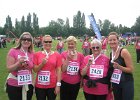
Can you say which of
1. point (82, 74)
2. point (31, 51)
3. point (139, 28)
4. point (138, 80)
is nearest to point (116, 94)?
point (82, 74)

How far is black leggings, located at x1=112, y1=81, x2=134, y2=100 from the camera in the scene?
5566 millimetres

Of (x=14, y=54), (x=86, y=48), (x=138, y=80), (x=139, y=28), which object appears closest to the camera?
(x=14, y=54)

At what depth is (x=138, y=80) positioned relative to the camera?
1230cm

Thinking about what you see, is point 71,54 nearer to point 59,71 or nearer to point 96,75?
point 59,71

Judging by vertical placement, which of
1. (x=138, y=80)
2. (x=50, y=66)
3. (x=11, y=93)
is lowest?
(x=138, y=80)

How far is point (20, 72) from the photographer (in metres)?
5.57

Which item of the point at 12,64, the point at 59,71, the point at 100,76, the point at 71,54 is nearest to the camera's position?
the point at 12,64

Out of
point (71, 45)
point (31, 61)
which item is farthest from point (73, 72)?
point (31, 61)

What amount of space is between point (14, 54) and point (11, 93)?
0.79 metres

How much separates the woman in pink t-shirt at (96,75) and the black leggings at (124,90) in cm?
24

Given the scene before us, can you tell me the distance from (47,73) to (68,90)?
85cm

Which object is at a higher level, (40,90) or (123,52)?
(123,52)

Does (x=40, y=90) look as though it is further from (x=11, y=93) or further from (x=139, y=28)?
(x=139, y=28)

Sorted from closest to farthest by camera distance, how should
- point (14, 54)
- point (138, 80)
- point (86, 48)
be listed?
point (14, 54) → point (138, 80) → point (86, 48)
